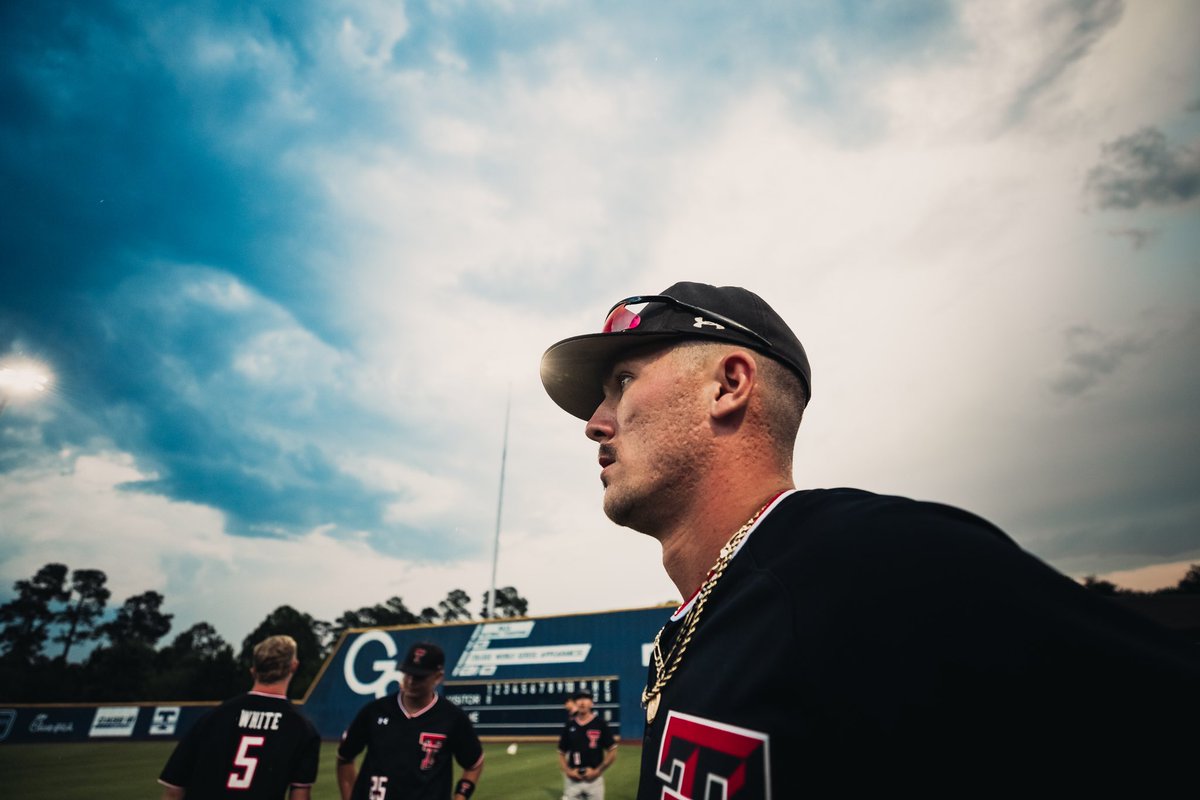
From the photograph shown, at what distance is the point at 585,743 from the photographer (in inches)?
373

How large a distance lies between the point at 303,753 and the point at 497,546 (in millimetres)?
28678

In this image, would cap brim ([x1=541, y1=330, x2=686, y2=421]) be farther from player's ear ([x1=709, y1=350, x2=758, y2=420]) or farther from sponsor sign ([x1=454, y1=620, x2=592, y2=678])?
sponsor sign ([x1=454, y1=620, x2=592, y2=678])

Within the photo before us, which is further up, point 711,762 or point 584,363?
point 584,363

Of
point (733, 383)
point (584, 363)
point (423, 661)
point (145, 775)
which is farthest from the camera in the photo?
point (145, 775)

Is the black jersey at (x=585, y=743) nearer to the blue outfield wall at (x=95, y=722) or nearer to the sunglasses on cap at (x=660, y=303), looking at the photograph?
the sunglasses on cap at (x=660, y=303)

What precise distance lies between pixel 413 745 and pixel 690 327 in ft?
19.4

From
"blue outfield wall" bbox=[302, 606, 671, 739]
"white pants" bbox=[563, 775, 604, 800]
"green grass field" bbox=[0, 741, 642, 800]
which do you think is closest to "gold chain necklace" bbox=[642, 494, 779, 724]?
"white pants" bbox=[563, 775, 604, 800]

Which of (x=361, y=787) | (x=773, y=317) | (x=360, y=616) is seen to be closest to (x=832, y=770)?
(x=773, y=317)

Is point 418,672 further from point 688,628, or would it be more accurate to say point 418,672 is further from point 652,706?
point 688,628

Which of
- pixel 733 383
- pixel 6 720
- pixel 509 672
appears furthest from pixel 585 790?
pixel 6 720

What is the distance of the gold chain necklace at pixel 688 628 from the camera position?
4.26 feet

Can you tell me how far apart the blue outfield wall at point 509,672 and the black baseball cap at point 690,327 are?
20.0 m

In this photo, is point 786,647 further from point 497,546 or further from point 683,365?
point 497,546

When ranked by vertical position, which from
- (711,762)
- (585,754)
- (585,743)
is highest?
(711,762)
